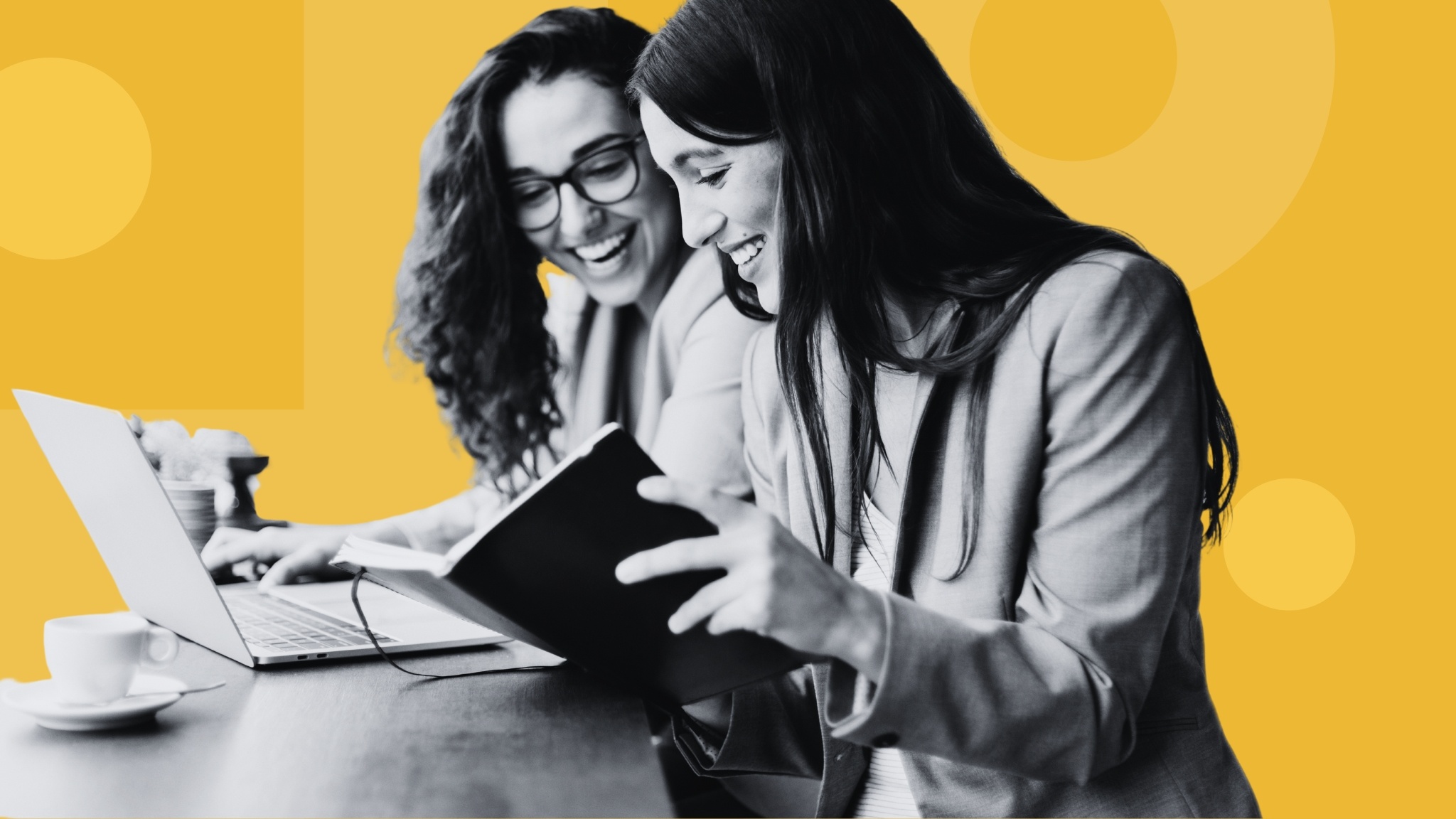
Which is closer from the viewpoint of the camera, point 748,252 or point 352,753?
point 352,753

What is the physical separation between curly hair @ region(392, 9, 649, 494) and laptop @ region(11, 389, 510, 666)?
86 cm

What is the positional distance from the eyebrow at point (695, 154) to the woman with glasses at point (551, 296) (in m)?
0.60

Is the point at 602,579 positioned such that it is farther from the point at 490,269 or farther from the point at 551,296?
the point at 551,296

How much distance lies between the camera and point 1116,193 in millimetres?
2445

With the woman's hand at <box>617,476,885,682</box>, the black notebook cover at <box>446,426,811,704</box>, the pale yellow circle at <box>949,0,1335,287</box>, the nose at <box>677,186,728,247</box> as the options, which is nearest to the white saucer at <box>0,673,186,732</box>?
the black notebook cover at <box>446,426,811,704</box>

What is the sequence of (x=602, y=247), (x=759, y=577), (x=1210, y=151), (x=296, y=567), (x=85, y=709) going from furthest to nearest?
(x=1210, y=151)
(x=602, y=247)
(x=296, y=567)
(x=85, y=709)
(x=759, y=577)

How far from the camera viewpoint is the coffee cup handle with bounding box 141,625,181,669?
105 cm

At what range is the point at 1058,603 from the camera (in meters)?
1.01

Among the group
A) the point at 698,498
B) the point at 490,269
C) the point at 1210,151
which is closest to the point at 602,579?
the point at 698,498

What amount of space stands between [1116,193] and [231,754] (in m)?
2.09

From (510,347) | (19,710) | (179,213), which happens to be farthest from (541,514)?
(179,213)

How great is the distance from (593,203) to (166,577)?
105cm

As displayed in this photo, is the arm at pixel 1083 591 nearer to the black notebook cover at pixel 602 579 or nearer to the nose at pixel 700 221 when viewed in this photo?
the black notebook cover at pixel 602 579

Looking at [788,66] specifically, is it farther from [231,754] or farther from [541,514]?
[231,754]
